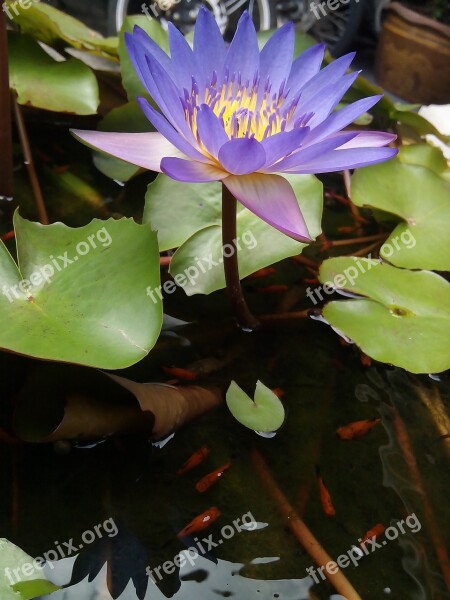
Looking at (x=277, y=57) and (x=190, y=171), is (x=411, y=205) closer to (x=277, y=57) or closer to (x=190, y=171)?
(x=277, y=57)

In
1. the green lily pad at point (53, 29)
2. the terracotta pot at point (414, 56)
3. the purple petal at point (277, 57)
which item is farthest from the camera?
the terracotta pot at point (414, 56)

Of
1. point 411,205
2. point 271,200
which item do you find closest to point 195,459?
point 271,200

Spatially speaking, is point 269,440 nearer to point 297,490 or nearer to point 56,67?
point 297,490

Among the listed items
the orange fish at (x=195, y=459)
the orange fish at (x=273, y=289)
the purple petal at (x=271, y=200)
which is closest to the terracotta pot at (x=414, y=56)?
the orange fish at (x=273, y=289)

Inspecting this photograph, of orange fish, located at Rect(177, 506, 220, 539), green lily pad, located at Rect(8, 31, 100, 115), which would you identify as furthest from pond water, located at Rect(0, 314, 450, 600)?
green lily pad, located at Rect(8, 31, 100, 115)

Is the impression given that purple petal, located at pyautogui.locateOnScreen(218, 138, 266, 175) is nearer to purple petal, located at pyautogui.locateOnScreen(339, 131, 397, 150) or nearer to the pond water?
purple petal, located at pyautogui.locateOnScreen(339, 131, 397, 150)

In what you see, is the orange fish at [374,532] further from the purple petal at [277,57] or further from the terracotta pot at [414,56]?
the terracotta pot at [414,56]

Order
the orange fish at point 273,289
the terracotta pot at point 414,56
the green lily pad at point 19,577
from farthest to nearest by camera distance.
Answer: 1. the terracotta pot at point 414,56
2. the orange fish at point 273,289
3. the green lily pad at point 19,577
